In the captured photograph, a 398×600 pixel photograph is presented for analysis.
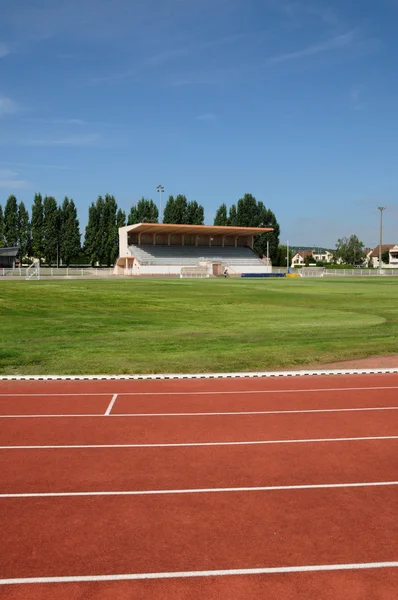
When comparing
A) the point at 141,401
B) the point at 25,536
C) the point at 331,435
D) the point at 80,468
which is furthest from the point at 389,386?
the point at 25,536

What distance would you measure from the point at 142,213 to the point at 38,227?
760 inches

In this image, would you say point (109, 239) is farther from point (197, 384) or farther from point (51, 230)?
point (197, 384)

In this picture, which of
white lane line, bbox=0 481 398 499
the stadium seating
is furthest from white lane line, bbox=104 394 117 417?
the stadium seating

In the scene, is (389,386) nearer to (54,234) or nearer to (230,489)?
(230,489)

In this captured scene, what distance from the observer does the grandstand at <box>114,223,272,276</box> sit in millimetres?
84000

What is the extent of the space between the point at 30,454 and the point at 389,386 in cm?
704

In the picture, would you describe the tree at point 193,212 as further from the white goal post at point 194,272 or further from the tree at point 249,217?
the white goal post at point 194,272

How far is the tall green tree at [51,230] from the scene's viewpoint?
94.6 metres

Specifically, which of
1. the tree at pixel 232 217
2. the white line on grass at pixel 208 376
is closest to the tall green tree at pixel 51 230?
the tree at pixel 232 217

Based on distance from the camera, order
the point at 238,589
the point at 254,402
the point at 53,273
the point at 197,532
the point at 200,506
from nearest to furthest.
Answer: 1. the point at 238,589
2. the point at 197,532
3. the point at 200,506
4. the point at 254,402
5. the point at 53,273

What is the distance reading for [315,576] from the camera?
14.2 ft

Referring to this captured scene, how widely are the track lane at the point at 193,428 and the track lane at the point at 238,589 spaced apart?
3.34 metres

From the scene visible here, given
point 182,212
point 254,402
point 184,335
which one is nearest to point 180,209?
point 182,212

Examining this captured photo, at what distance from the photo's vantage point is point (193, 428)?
323 inches
